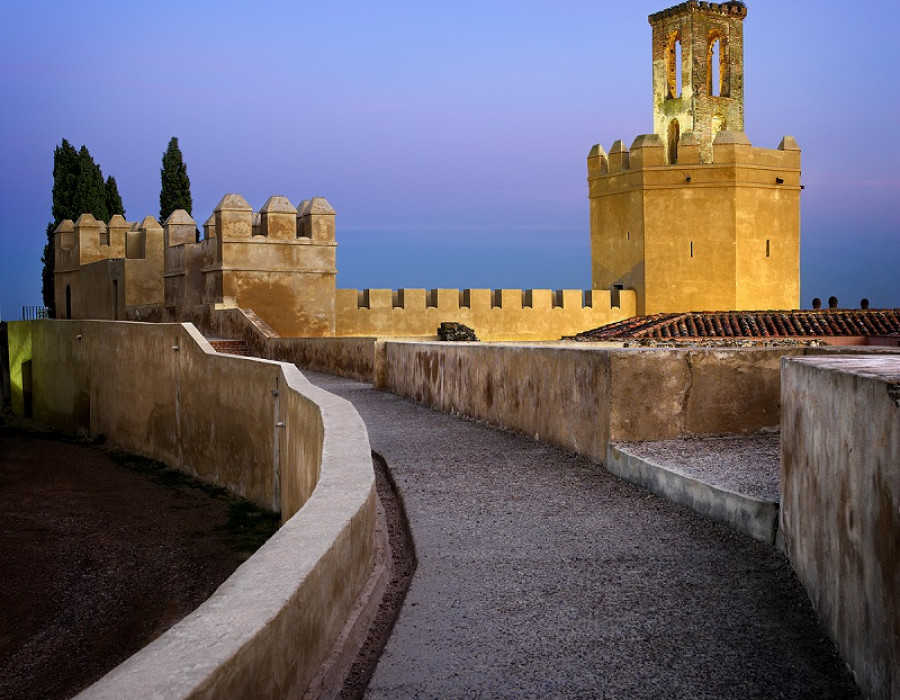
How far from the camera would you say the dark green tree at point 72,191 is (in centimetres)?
3800

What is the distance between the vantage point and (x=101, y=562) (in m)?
11.5

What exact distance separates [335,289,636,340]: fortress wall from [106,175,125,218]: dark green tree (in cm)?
1778

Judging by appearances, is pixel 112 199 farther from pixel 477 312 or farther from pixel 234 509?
pixel 234 509

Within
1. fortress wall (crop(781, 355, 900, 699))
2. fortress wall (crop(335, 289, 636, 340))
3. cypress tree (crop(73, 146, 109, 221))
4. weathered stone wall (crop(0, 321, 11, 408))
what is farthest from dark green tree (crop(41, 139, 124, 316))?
fortress wall (crop(781, 355, 900, 699))

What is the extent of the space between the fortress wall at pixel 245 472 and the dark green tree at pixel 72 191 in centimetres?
1658

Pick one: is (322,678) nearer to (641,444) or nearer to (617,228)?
(641,444)

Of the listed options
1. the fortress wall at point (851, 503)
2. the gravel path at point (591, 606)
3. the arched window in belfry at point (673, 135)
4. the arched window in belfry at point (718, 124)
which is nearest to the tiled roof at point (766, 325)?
the gravel path at point (591, 606)

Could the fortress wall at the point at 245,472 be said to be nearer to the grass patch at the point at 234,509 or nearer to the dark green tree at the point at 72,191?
the grass patch at the point at 234,509

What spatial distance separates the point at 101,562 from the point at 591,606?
29.9ft

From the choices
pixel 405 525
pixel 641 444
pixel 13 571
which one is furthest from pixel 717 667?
pixel 13 571

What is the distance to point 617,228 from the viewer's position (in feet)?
110

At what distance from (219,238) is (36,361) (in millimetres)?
7441

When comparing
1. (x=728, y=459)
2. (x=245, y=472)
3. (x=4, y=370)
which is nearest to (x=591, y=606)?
(x=728, y=459)

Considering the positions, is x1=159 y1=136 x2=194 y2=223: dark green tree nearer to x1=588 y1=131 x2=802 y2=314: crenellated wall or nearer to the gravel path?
x1=588 y1=131 x2=802 y2=314: crenellated wall
